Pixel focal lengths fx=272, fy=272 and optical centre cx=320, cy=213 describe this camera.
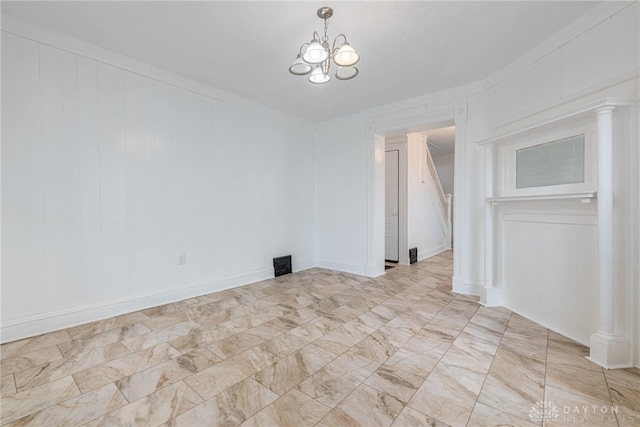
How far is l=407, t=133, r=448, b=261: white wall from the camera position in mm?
5688

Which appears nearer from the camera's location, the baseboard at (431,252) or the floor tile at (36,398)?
the floor tile at (36,398)

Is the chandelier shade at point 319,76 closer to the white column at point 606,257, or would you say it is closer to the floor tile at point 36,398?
the white column at point 606,257

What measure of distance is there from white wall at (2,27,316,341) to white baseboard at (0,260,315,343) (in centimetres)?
1

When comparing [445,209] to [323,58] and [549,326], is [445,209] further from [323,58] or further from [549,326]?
[323,58]

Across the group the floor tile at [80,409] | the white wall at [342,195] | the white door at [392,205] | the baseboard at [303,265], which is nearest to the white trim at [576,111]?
the white wall at [342,195]

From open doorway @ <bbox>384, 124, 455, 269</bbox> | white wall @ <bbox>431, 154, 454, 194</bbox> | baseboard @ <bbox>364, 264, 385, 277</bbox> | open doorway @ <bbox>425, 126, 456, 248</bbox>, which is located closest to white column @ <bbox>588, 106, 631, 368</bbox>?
baseboard @ <bbox>364, 264, 385, 277</bbox>

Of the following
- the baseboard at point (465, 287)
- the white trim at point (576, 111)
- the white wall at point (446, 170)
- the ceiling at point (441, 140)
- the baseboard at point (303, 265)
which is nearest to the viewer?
the white trim at point (576, 111)

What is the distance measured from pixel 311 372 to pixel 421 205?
5016 millimetres

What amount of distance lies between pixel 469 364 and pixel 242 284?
10.1 ft

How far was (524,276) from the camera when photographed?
9.56 ft

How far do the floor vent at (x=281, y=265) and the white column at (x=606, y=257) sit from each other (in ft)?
12.2

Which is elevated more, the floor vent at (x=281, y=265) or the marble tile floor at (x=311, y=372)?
the floor vent at (x=281, y=265)

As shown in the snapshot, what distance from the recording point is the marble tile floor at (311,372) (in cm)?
153

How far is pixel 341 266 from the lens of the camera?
5.00 metres
